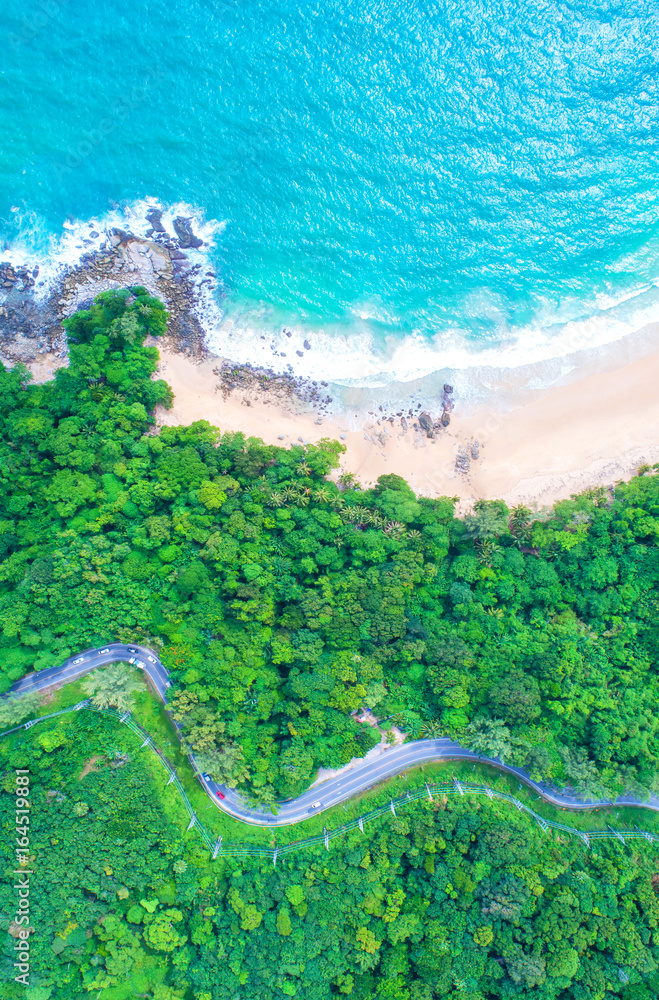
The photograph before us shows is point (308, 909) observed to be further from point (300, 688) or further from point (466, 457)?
point (466, 457)

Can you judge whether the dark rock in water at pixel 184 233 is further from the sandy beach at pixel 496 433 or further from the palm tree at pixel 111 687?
A: the palm tree at pixel 111 687

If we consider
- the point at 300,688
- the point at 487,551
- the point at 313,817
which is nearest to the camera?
the point at 300,688

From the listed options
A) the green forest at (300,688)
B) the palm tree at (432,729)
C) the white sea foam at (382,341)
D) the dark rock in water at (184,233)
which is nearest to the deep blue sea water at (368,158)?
the white sea foam at (382,341)

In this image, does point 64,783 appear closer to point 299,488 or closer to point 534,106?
point 299,488

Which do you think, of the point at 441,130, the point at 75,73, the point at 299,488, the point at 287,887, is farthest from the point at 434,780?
the point at 75,73

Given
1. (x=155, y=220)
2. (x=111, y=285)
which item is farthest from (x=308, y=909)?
(x=155, y=220)
